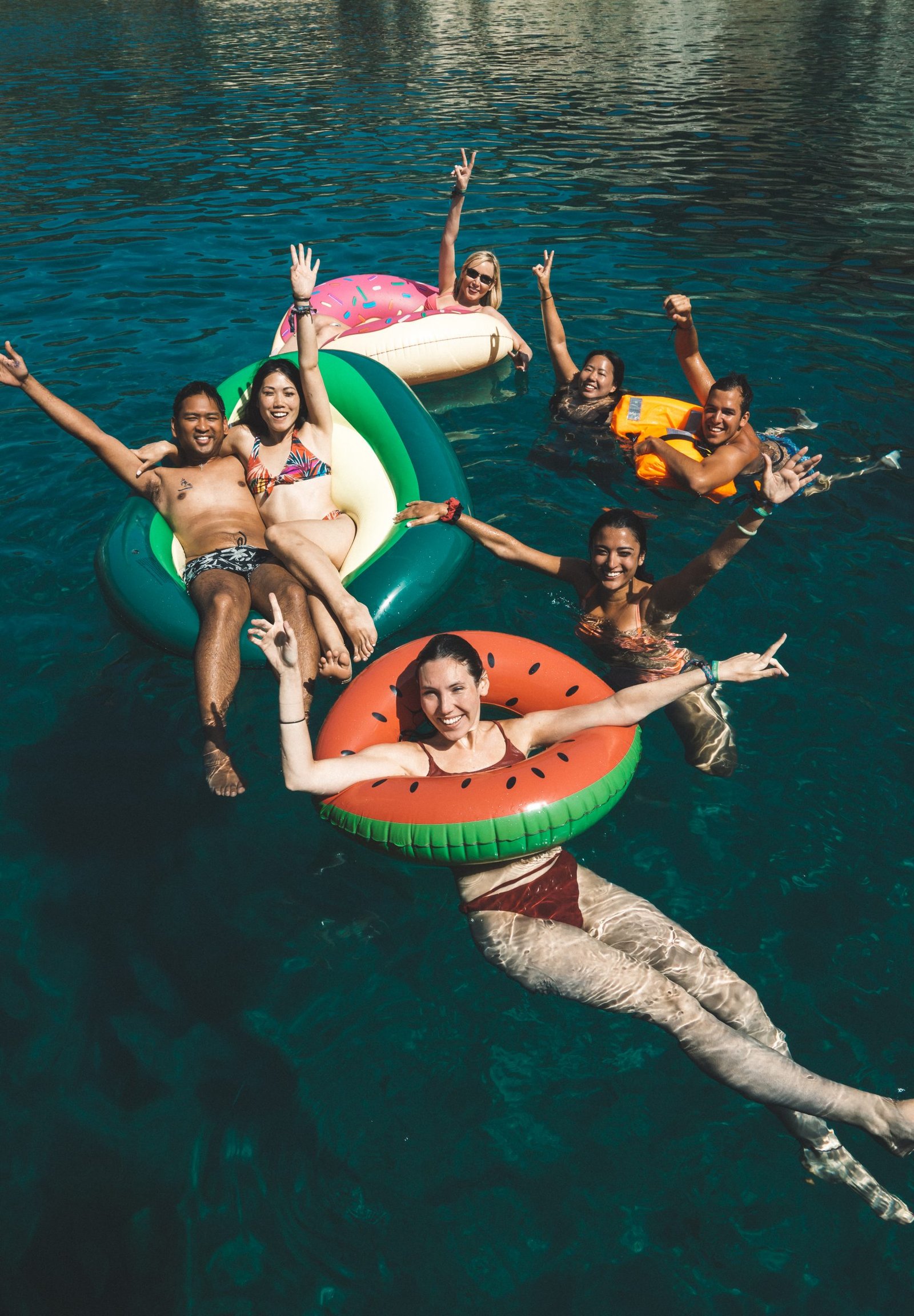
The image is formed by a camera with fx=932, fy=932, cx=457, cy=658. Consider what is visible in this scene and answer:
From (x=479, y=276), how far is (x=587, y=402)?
1.90 meters

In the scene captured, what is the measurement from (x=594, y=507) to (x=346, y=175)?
10.3 meters

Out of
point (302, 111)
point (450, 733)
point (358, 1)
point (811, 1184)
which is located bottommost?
point (811, 1184)

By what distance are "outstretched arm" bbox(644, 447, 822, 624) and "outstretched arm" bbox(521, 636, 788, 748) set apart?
573 millimetres

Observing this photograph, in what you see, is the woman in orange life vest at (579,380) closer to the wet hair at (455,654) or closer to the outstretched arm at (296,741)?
the wet hair at (455,654)

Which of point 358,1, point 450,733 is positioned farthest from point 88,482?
point 358,1

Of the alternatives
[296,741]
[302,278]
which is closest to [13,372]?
[302,278]

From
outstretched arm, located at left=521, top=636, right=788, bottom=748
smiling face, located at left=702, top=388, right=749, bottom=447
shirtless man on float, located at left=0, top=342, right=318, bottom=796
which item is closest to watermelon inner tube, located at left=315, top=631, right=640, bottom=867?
outstretched arm, located at left=521, top=636, right=788, bottom=748

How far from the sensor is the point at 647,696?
3.69 metres

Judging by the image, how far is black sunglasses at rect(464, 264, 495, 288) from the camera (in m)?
7.70

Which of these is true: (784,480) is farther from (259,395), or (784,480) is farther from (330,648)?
(259,395)

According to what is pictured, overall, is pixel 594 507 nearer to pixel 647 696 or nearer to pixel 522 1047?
pixel 647 696

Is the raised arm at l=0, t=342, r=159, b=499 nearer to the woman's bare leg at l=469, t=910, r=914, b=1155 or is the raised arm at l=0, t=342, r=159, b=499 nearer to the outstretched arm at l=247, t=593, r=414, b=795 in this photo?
the outstretched arm at l=247, t=593, r=414, b=795

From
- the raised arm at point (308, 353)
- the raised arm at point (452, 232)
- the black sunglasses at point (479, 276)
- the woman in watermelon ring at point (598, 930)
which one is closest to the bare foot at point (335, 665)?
the woman in watermelon ring at point (598, 930)

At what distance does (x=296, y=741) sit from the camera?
3334mm
